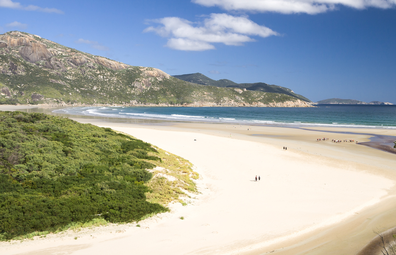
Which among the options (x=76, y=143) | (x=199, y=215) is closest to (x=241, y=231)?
(x=199, y=215)

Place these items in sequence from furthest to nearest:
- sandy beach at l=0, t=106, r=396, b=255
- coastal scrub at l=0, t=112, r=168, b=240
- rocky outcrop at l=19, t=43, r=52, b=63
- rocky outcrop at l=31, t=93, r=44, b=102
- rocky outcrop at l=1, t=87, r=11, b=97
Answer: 1. rocky outcrop at l=19, t=43, r=52, b=63
2. rocky outcrop at l=31, t=93, r=44, b=102
3. rocky outcrop at l=1, t=87, r=11, b=97
4. coastal scrub at l=0, t=112, r=168, b=240
5. sandy beach at l=0, t=106, r=396, b=255

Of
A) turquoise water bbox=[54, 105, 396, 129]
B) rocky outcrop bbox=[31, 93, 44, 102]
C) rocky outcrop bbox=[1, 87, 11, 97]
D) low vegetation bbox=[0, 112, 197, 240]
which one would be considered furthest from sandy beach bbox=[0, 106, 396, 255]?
rocky outcrop bbox=[1, 87, 11, 97]

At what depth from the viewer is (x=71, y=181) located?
40.8 feet

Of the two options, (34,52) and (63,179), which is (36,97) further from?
(63,179)

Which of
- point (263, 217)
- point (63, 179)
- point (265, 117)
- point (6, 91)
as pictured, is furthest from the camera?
point (6, 91)

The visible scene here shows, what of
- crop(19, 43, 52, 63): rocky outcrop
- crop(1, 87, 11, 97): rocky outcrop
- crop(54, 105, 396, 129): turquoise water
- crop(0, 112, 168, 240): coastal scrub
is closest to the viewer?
crop(0, 112, 168, 240): coastal scrub

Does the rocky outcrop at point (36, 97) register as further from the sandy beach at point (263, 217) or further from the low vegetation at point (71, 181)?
the sandy beach at point (263, 217)

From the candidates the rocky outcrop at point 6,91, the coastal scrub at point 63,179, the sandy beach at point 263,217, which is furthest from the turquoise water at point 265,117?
the coastal scrub at point 63,179

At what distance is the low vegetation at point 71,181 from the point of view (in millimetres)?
9492

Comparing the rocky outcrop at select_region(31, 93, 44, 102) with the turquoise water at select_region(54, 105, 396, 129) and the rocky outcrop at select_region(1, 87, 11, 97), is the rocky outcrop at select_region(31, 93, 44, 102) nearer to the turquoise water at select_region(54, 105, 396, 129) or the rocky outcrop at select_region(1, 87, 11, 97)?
the rocky outcrop at select_region(1, 87, 11, 97)

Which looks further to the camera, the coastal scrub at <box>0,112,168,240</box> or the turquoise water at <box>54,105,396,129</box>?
the turquoise water at <box>54,105,396,129</box>

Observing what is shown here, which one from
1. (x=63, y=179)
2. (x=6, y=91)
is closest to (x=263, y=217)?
(x=63, y=179)

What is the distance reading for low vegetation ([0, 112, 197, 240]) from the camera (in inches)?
374

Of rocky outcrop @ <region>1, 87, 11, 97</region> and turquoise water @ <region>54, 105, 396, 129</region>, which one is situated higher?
rocky outcrop @ <region>1, 87, 11, 97</region>
